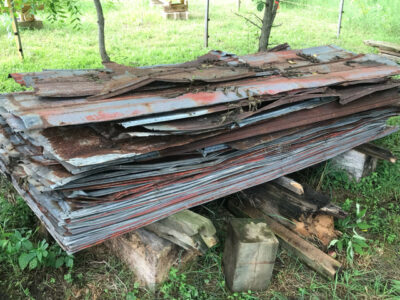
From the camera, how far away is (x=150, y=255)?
2.27 metres

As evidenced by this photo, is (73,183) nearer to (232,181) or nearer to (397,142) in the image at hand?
(232,181)

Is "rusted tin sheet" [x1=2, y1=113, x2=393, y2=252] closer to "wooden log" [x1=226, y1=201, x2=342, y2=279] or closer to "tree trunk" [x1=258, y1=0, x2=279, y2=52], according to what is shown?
"wooden log" [x1=226, y1=201, x2=342, y2=279]

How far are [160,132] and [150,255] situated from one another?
2.71ft

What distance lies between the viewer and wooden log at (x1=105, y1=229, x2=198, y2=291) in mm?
2268

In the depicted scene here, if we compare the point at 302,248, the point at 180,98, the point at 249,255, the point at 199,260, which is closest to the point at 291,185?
the point at 302,248

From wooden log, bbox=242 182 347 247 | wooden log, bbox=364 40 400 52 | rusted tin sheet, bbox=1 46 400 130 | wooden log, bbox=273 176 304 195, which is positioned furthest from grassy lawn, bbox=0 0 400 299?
wooden log, bbox=364 40 400 52

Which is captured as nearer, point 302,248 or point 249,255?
point 249,255

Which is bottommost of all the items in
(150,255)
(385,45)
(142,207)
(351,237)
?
(351,237)

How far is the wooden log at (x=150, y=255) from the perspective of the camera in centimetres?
227

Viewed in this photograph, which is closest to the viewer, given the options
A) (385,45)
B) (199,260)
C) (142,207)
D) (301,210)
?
(142,207)

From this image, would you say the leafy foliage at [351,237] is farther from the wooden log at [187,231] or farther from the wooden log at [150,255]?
the wooden log at [150,255]

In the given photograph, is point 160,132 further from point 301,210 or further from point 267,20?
point 267,20

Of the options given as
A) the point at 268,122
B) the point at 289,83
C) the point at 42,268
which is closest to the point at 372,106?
the point at 289,83

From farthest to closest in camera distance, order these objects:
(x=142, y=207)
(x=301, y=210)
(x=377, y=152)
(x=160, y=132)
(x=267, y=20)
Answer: (x=267, y=20), (x=377, y=152), (x=301, y=210), (x=142, y=207), (x=160, y=132)
